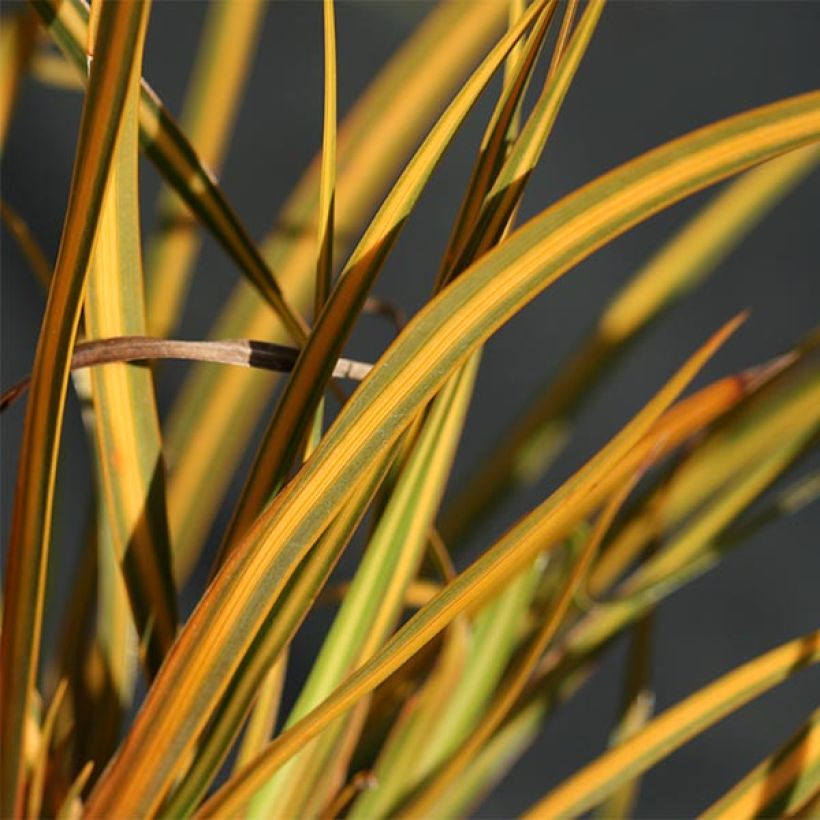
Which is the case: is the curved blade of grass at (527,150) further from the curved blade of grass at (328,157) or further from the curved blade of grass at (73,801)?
the curved blade of grass at (73,801)

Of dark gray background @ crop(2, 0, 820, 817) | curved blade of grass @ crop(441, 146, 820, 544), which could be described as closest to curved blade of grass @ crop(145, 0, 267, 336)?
curved blade of grass @ crop(441, 146, 820, 544)

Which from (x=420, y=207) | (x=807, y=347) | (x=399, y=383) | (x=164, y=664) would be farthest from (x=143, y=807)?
(x=420, y=207)

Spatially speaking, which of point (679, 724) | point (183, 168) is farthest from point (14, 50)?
point (679, 724)

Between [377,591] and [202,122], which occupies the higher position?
[202,122]

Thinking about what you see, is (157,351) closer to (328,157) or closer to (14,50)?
(328,157)

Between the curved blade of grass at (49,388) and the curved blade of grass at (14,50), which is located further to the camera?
the curved blade of grass at (14,50)

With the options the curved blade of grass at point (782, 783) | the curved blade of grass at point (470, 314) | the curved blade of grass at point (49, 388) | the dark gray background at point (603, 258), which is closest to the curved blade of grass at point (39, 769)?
the curved blade of grass at point (49, 388)

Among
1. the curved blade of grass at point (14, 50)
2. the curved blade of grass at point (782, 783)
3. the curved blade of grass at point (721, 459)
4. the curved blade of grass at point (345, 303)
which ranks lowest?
the curved blade of grass at point (782, 783)
